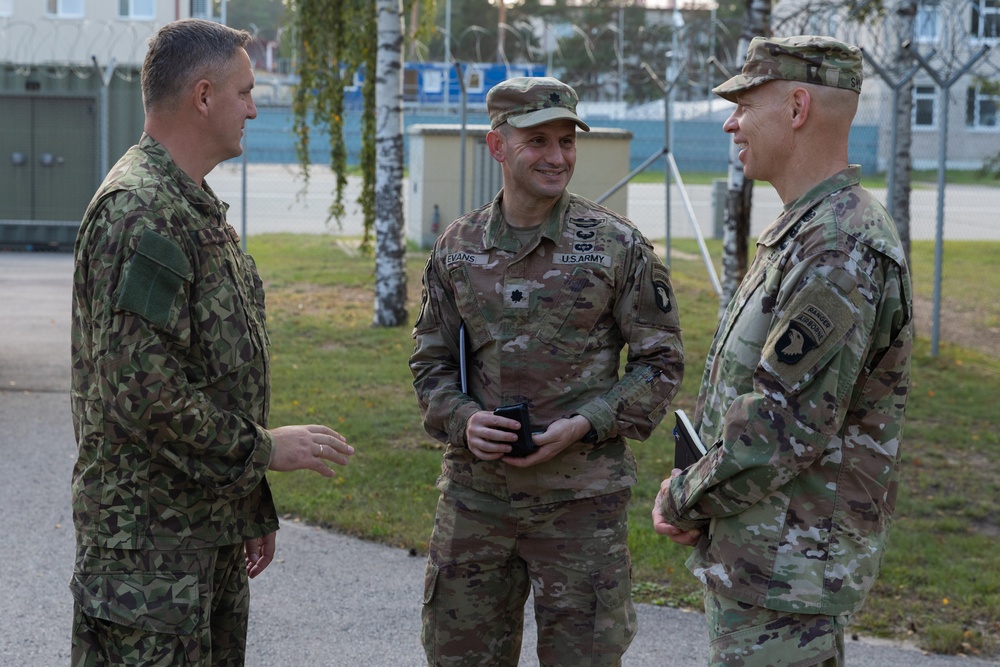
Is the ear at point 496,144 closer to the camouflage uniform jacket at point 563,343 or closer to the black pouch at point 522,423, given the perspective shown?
the camouflage uniform jacket at point 563,343

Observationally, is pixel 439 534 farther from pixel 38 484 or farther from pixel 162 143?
pixel 38 484

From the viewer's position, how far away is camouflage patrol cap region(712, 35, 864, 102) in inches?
96.6

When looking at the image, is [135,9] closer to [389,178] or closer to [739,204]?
[389,178]

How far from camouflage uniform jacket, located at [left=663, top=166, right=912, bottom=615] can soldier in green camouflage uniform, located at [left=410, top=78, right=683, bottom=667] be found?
0.62m

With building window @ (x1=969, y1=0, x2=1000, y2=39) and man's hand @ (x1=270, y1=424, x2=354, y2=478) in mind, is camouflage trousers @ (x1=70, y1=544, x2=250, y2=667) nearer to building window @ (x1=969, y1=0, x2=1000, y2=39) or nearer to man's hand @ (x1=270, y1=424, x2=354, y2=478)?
man's hand @ (x1=270, y1=424, x2=354, y2=478)

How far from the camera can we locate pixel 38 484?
6387 millimetres

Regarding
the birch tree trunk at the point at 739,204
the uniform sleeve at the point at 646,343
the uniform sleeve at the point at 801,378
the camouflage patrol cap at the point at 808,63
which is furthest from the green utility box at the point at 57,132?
the uniform sleeve at the point at 801,378

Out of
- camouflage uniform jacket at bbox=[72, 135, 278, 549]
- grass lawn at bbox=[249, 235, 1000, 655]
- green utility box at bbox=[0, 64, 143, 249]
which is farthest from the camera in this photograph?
green utility box at bbox=[0, 64, 143, 249]

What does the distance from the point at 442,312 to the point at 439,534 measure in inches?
25.7

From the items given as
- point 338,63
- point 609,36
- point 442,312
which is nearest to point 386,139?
A: point 338,63

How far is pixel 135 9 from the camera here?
33.4 metres

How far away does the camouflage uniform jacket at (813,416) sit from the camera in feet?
7.81

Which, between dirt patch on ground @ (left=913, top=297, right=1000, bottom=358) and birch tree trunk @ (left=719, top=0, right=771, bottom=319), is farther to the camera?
dirt patch on ground @ (left=913, top=297, right=1000, bottom=358)

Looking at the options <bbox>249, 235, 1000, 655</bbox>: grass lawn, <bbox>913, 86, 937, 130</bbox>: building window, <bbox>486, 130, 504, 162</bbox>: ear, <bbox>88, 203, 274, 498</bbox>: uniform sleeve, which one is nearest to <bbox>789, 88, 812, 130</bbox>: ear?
<bbox>486, 130, 504, 162</bbox>: ear
